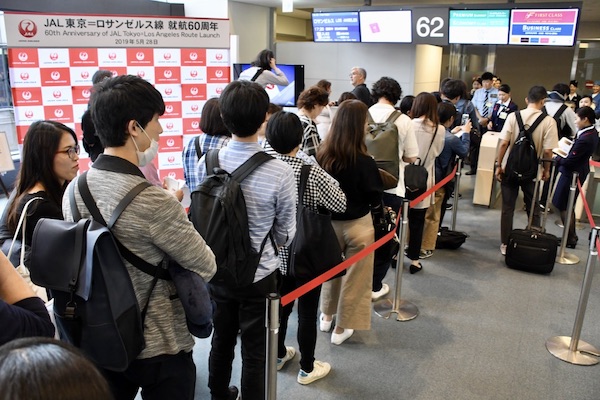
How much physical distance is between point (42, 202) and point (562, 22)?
6354 mm

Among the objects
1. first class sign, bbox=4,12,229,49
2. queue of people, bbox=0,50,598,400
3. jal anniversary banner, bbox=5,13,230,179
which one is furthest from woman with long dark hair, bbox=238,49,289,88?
queue of people, bbox=0,50,598,400

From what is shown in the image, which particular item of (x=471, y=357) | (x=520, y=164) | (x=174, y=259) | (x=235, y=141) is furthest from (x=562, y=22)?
(x=174, y=259)

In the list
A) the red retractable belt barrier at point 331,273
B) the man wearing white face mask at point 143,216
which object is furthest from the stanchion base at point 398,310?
the man wearing white face mask at point 143,216

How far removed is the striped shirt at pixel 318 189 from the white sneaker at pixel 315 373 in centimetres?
98

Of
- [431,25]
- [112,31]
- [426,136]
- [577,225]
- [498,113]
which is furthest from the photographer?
[498,113]

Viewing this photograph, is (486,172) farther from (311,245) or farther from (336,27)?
(311,245)

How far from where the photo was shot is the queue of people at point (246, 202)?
138cm

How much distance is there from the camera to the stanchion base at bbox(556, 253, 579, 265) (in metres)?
4.52

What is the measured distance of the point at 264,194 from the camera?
192cm

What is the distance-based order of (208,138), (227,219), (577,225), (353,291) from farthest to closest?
(577,225) → (353,291) → (208,138) → (227,219)

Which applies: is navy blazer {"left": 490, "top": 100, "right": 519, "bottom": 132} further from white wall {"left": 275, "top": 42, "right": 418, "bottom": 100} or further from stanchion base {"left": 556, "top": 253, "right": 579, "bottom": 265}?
stanchion base {"left": 556, "top": 253, "right": 579, "bottom": 265}

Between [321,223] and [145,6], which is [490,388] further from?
[145,6]

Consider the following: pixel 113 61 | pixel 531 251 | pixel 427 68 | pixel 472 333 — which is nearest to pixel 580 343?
pixel 472 333

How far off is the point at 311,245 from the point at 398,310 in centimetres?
141
